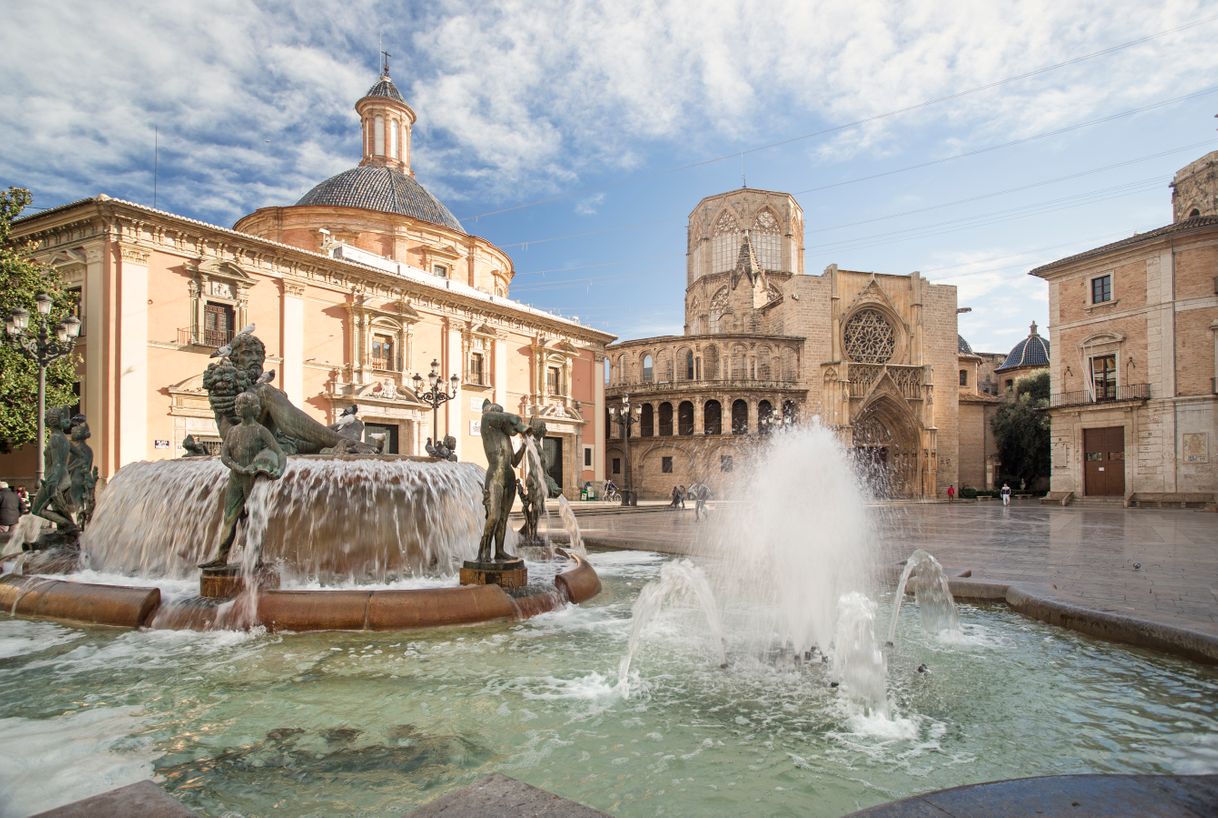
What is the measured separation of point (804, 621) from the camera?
5824 millimetres

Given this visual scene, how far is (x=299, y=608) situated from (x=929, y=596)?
18.5 feet

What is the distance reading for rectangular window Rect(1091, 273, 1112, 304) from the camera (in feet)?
100.0

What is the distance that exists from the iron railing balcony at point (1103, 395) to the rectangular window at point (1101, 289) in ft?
12.9

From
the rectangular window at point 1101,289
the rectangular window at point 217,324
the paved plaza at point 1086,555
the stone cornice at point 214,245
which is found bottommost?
the paved plaza at point 1086,555

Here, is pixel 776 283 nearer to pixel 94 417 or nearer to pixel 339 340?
pixel 339 340

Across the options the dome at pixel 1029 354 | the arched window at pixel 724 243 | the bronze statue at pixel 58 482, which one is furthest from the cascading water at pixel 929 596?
the dome at pixel 1029 354

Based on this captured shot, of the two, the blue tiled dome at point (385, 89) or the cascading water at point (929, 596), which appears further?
the blue tiled dome at point (385, 89)

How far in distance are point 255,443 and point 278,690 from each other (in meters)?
2.78

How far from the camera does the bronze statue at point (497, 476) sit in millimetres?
6520

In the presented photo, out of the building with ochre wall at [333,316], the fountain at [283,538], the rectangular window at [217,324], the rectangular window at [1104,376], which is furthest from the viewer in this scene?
the rectangular window at [1104,376]

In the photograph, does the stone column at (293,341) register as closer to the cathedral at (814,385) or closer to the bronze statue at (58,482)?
the bronze statue at (58,482)

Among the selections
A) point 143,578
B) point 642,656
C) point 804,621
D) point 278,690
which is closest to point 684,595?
point 804,621

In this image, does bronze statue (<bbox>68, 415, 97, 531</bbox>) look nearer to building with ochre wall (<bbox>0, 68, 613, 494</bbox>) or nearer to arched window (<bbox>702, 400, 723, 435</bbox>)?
building with ochre wall (<bbox>0, 68, 613, 494</bbox>)

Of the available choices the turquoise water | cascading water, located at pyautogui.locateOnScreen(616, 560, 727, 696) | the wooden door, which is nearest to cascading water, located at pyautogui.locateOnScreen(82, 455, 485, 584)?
the turquoise water
